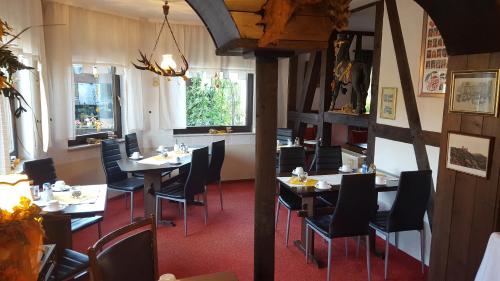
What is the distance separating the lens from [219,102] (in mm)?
6062

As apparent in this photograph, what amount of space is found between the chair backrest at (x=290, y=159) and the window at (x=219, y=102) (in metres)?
2.04

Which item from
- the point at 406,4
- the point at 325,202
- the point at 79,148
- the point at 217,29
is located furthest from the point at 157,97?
the point at 217,29

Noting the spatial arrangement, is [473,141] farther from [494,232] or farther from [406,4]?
[406,4]

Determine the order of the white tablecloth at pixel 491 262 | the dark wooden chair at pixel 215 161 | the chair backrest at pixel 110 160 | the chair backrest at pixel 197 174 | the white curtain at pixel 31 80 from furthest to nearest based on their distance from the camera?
the dark wooden chair at pixel 215 161, the chair backrest at pixel 110 160, the chair backrest at pixel 197 174, the white curtain at pixel 31 80, the white tablecloth at pixel 491 262

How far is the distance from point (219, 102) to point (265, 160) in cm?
441

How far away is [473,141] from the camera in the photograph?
218cm

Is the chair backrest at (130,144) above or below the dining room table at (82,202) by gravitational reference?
above

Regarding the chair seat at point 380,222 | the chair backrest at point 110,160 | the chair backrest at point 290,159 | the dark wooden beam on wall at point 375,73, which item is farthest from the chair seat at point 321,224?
the chair backrest at point 110,160

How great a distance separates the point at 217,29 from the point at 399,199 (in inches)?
84.4

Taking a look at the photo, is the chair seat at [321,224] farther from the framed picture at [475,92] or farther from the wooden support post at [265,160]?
the framed picture at [475,92]

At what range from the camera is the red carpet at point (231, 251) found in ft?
10.1

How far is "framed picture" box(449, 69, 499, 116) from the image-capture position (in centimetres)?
206

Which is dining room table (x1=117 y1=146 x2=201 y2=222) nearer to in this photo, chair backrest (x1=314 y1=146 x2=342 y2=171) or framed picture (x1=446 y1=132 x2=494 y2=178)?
chair backrest (x1=314 y1=146 x2=342 y2=171)

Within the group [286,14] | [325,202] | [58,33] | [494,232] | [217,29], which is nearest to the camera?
[286,14]
